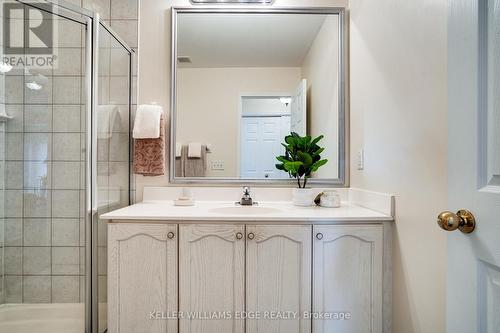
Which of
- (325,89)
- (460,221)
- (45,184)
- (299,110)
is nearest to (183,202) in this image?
(45,184)

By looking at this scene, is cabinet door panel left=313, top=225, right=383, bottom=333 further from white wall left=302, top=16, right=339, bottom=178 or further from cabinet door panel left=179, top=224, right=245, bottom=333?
white wall left=302, top=16, right=339, bottom=178

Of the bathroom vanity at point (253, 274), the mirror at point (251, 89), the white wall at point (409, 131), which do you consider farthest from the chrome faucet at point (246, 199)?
the white wall at point (409, 131)

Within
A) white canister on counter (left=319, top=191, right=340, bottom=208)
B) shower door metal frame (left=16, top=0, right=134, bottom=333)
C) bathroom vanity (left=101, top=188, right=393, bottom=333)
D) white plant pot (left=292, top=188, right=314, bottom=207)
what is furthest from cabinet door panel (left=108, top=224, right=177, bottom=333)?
white canister on counter (left=319, top=191, right=340, bottom=208)

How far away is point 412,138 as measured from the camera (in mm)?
1029

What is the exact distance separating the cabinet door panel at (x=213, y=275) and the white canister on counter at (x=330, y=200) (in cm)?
56

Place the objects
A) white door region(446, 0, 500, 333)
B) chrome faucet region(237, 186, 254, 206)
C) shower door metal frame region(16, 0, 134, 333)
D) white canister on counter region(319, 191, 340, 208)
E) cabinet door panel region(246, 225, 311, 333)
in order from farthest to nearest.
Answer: chrome faucet region(237, 186, 254, 206) < white canister on counter region(319, 191, 340, 208) < shower door metal frame region(16, 0, 134, 333) < cabinet door panel region(246, 225, 311, 333) < white door region(446, 0, 500, 333)

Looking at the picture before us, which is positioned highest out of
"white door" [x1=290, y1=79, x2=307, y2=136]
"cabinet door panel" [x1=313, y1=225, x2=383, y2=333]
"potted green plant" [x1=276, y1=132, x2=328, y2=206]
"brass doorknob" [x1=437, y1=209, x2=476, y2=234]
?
"white door" [x1=290, y1=79, x2=307, y2=136]

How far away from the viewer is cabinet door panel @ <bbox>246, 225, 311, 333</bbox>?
1.20 metres

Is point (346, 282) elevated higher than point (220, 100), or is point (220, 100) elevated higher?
point (220, 100)

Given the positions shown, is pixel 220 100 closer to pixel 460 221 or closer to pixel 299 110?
pixel 299 110

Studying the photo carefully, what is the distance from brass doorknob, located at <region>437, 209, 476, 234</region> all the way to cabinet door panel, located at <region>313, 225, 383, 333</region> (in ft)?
1.93

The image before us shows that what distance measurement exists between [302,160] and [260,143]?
306mm

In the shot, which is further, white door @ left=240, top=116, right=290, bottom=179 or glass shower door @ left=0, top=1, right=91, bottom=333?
white door @ left=240, top=116, right=290, bottom=179

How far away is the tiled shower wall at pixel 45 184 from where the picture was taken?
1460 mm
